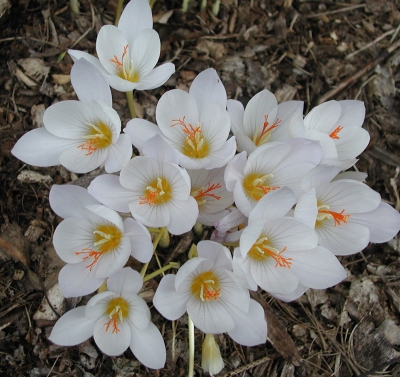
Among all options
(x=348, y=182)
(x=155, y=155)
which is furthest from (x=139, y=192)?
(x=348, y=182)

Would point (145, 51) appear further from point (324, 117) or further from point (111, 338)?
point (111, 338)

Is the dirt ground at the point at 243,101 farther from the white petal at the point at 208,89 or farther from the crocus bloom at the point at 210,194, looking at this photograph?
the white petal at the point at 208,89

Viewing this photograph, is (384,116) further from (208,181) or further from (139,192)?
(139,192)

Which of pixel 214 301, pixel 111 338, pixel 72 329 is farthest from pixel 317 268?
pixel 72 329

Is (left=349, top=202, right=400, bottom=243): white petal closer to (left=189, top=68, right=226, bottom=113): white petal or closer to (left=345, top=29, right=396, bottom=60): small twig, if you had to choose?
(left=189, top=68, right=226, bottom=113): white petal

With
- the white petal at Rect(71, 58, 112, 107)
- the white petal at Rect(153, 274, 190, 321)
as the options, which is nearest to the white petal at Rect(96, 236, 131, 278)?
the white petal at Rect(153, 274, 190, 321)

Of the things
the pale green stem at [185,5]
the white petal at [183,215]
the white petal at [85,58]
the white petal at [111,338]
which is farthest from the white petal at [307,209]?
the pale green stem at [185,5]
